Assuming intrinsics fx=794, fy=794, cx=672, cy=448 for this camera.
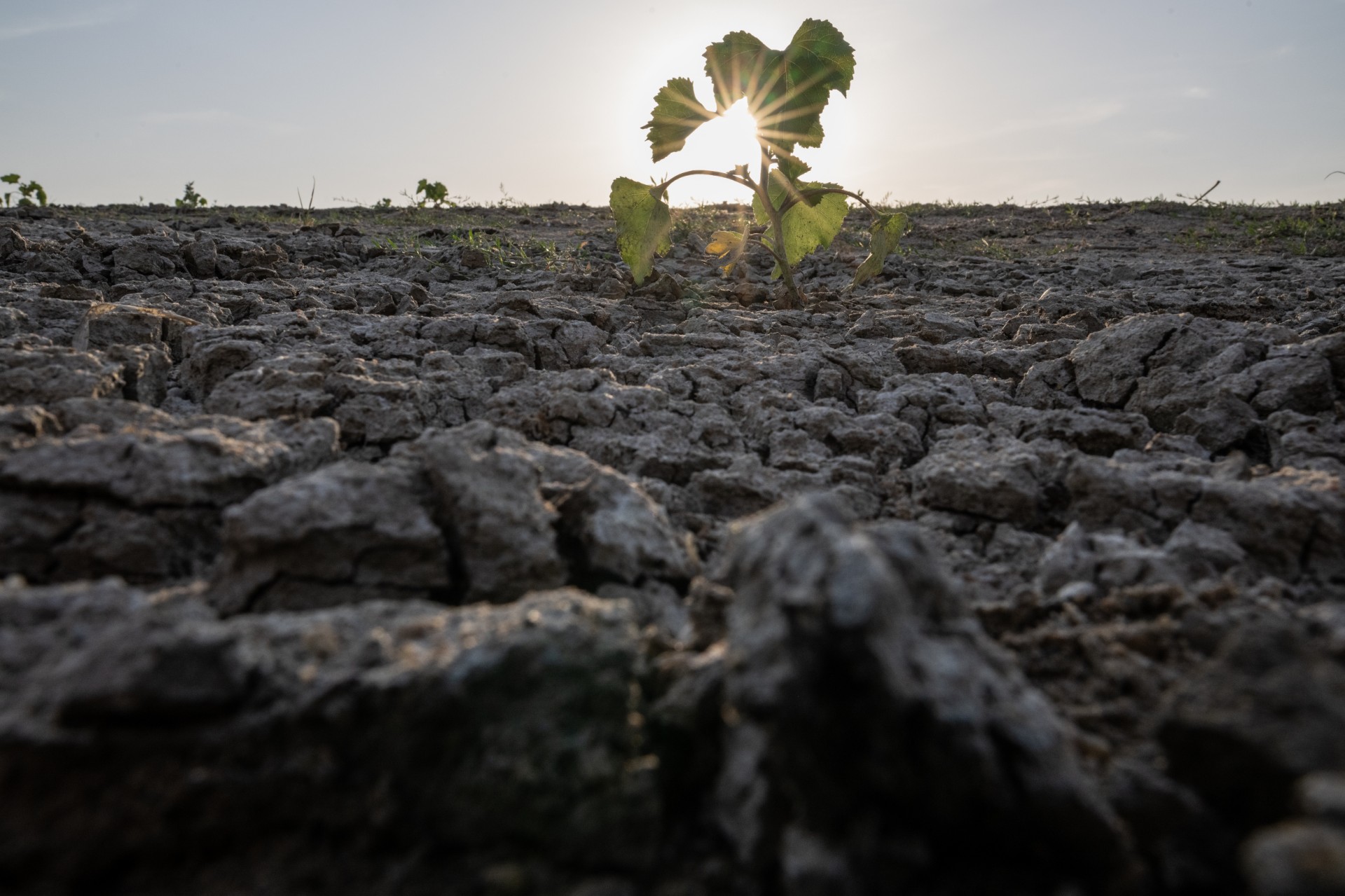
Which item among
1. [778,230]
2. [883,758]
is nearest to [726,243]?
[778,230]

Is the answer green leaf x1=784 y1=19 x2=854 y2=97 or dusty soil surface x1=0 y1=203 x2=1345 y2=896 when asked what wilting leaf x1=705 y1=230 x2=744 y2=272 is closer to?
green leaf x1=784 y1=19 x2=854 y2=97

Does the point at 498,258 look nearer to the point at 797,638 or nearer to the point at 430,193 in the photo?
the point at 430,193

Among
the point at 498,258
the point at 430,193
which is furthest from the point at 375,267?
the point at 430,193

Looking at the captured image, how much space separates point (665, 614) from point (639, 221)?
11.2 ft

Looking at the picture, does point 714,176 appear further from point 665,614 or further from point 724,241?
point 665,614

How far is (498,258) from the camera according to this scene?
5.70 metres

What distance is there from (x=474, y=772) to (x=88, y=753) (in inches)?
20.3

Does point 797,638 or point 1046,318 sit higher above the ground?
point 1046,318

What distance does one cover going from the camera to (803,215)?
504 centimetres

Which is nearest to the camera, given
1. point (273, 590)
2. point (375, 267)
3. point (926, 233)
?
point (273, 590)

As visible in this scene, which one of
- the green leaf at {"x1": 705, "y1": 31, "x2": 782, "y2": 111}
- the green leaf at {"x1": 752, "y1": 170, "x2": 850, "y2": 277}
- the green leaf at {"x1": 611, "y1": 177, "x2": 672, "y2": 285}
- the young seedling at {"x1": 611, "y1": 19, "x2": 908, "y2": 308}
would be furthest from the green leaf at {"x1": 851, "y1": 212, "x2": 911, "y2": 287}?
the green leaf at {"x1": 611, "y1": 177, "x2": 672, "y2": 285}

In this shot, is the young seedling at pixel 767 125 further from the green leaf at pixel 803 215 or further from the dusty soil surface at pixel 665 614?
the dusty soil surface at pixel 665 614

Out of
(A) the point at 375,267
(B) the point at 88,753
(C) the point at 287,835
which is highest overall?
(A) the point at 375,267

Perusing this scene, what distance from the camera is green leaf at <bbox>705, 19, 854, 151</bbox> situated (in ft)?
15.3
